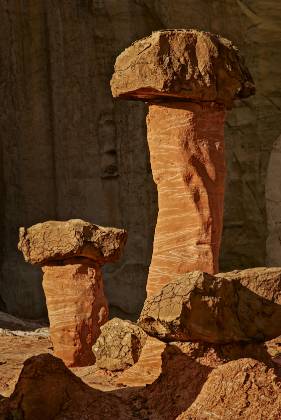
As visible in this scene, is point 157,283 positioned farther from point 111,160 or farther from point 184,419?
point 111,160

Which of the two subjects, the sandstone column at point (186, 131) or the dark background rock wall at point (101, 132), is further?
the dark background rock wall at point (101, 132)

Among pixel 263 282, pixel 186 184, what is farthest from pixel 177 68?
pixel 263 282

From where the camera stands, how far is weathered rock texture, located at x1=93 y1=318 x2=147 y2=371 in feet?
35.6

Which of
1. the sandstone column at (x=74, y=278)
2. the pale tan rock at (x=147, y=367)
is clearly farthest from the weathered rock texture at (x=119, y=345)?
the sandstone column at (x=74, y=278)

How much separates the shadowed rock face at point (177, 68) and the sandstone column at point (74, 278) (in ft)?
8.59

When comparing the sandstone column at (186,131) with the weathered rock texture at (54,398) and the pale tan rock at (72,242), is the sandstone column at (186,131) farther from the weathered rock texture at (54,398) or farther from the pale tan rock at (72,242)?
the weathered rock texture at (54,398)

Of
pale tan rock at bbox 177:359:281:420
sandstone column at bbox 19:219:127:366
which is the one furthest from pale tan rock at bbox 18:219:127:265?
pale tan rock at bbox 177:359:281:420

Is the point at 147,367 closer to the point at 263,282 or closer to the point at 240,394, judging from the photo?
the point at 263,282

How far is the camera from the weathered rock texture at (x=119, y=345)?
427 inches

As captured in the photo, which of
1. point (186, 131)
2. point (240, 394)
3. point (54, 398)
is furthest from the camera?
point (186, 131)

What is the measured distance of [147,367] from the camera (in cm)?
980

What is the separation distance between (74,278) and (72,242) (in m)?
0.49

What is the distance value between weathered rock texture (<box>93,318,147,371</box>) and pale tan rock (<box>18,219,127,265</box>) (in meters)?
1.27

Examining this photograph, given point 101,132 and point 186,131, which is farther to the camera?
point 101,132
